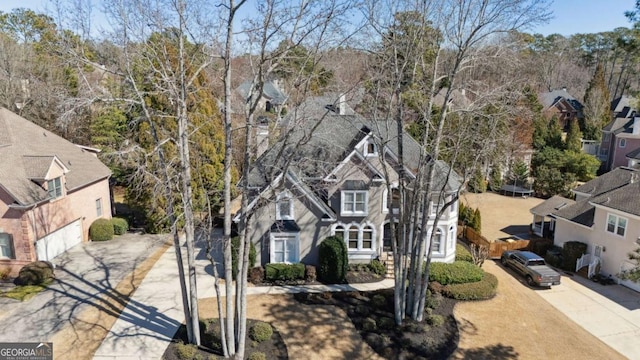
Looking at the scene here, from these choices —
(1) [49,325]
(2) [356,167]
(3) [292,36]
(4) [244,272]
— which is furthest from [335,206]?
(1) [49,325]

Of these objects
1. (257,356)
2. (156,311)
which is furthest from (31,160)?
(257,356)

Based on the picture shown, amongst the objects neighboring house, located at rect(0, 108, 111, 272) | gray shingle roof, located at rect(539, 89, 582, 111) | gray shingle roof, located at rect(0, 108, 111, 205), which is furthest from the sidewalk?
gray shingle roof, located at rect(539, 89, 582, 111)

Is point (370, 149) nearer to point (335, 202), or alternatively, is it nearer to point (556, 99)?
point (335, 202)

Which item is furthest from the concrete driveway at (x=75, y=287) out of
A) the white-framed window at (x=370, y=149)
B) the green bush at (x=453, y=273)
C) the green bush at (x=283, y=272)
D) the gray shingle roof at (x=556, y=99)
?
the gray shingle roof at (x=556, y=99)

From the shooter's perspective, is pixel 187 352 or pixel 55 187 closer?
pixel 187 352

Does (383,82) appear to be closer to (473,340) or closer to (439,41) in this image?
(439,41)

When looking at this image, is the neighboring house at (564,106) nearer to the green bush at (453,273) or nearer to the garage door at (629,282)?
the garage door at (629,282)
